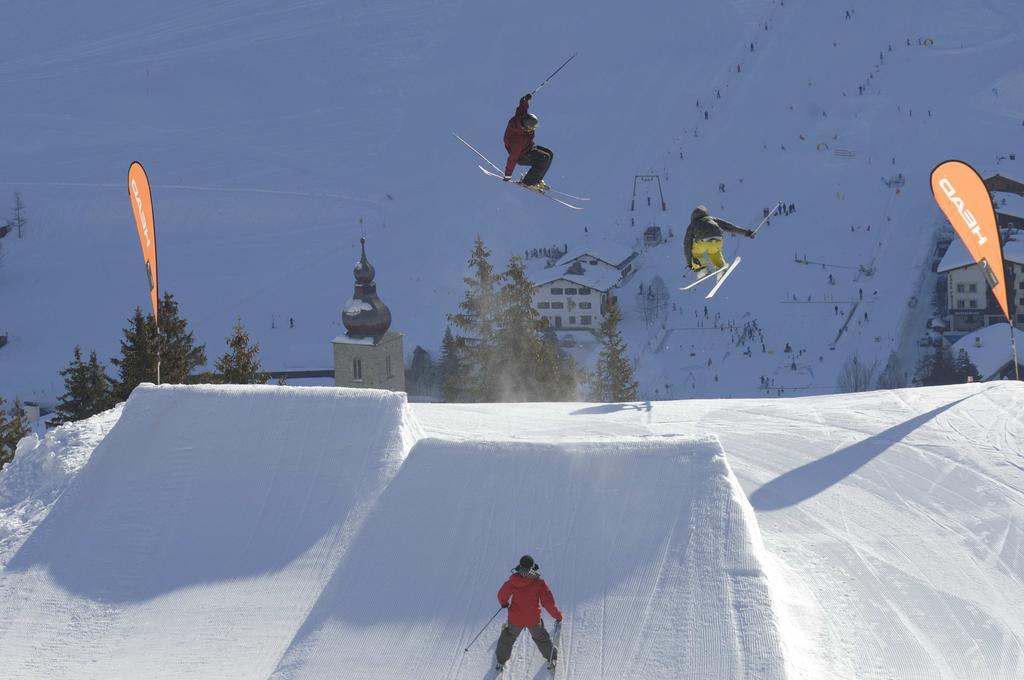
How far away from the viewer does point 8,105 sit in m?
86.9

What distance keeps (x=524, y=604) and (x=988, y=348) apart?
38372 millimetres

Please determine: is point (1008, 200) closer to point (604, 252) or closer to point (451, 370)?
point (604, 252)

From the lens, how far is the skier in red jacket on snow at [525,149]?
13.6m

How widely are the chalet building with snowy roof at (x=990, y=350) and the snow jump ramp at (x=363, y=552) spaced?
1291 inches

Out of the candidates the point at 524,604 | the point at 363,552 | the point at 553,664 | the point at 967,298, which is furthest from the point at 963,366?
the point at 524,604

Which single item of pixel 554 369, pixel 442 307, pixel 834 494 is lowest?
pixel 834 494

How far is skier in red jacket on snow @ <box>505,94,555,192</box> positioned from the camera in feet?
44.7

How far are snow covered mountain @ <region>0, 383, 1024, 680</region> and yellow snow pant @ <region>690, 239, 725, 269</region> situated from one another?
8.76 ft

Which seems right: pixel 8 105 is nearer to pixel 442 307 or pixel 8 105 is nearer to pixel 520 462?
pixel 442 307

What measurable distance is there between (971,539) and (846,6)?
76.6 metres

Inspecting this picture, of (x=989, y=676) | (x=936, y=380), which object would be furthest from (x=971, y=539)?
(x=936, y=380)

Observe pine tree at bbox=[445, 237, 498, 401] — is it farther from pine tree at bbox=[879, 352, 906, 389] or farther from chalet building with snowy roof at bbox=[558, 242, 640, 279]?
chalet building with snowy roof at bbox=[558, 242, 640, 279]

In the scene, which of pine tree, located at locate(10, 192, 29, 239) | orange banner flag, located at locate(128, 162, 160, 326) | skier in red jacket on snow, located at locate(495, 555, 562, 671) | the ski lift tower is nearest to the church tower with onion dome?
orange banner flag, located at locate(128, 162, 160, 326)

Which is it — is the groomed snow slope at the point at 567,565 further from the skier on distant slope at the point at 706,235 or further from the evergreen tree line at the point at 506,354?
the evergreen tree line at the point at 506,354
